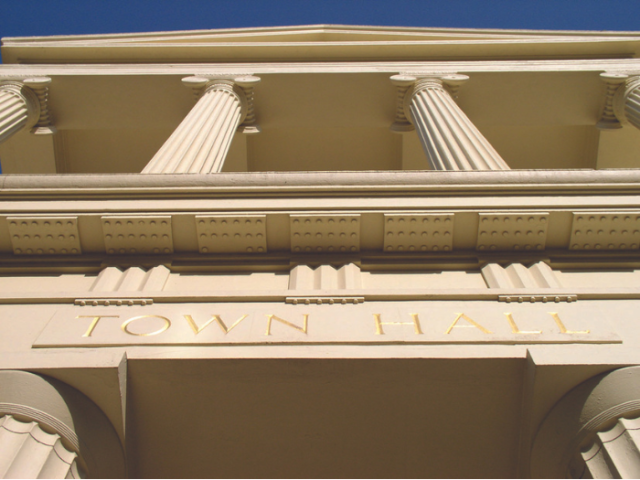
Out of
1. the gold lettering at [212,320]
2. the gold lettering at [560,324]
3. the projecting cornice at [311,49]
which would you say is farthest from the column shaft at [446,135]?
the gold lettering at [212,320]

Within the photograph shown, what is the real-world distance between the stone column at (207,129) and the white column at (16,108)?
14.0ft

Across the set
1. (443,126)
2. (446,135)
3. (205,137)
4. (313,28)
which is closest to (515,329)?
(446,135)

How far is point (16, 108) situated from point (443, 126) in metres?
10.6

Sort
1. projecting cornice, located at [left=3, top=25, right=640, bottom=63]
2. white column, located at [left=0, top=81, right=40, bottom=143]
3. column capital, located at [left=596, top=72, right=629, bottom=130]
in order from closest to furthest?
1. white column, located at [left=0, top=81, right=40, bottom=143]
2. column capital, located at [left=596, top=72, right=629, bottom=130]
3. projecting cornice, located at [left=3, top=25, right=640, bottom=63]

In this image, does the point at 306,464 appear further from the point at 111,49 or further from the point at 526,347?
the point at 111,49

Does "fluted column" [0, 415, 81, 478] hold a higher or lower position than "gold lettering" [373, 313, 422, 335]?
lower

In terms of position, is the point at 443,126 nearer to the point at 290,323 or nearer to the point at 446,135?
the point at 446,135

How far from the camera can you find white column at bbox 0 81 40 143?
543 inches

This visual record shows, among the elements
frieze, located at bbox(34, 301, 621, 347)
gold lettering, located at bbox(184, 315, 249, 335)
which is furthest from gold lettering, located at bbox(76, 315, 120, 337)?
gold lettering, located at bbox(184, 315, 249, 335)

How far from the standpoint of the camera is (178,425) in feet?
18.3

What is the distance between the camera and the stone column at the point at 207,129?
10.3m

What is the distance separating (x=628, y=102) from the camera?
49.9 feet

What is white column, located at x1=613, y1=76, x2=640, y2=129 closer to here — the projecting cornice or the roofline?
the projecting cornice

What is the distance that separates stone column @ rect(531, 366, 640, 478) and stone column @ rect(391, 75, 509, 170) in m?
5.24
